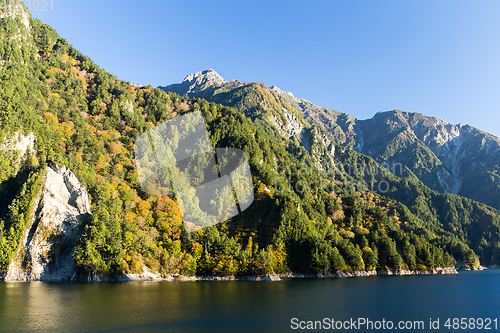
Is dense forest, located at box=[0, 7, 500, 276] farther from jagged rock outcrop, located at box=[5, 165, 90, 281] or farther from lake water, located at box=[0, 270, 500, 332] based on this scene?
lake water, located at box=[0, 270, 500, 332]

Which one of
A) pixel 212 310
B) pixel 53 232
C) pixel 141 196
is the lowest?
pixel 212 310

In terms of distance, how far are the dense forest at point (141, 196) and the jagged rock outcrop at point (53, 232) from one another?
2.45 metres

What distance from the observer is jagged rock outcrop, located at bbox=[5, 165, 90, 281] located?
2840 inches

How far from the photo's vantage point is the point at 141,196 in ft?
343

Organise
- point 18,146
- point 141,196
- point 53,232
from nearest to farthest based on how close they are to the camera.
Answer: point 53,232 < point 18,146 < point 141,196

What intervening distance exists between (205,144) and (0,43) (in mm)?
90827

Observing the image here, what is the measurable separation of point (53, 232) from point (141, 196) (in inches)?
1226

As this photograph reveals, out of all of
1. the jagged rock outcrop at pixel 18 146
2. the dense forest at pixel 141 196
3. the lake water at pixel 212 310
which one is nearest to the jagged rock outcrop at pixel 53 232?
the dense forest at pixel 141 196

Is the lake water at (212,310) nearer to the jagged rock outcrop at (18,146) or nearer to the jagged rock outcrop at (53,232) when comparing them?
the jagged rock outcrop at (53,232)

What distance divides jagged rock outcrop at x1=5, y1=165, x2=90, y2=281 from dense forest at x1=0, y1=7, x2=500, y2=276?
8.04 feet

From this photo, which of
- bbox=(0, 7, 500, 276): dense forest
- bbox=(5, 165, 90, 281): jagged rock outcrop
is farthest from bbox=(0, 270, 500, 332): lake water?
bbox=(0, 7, 500, 276): dense forest

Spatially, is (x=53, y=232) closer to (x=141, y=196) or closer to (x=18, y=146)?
(x=18, y=146)

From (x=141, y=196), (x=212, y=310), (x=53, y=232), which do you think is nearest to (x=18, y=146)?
(x=53, y=232)

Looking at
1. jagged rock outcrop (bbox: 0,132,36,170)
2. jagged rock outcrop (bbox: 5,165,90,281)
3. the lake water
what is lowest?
the lake water
